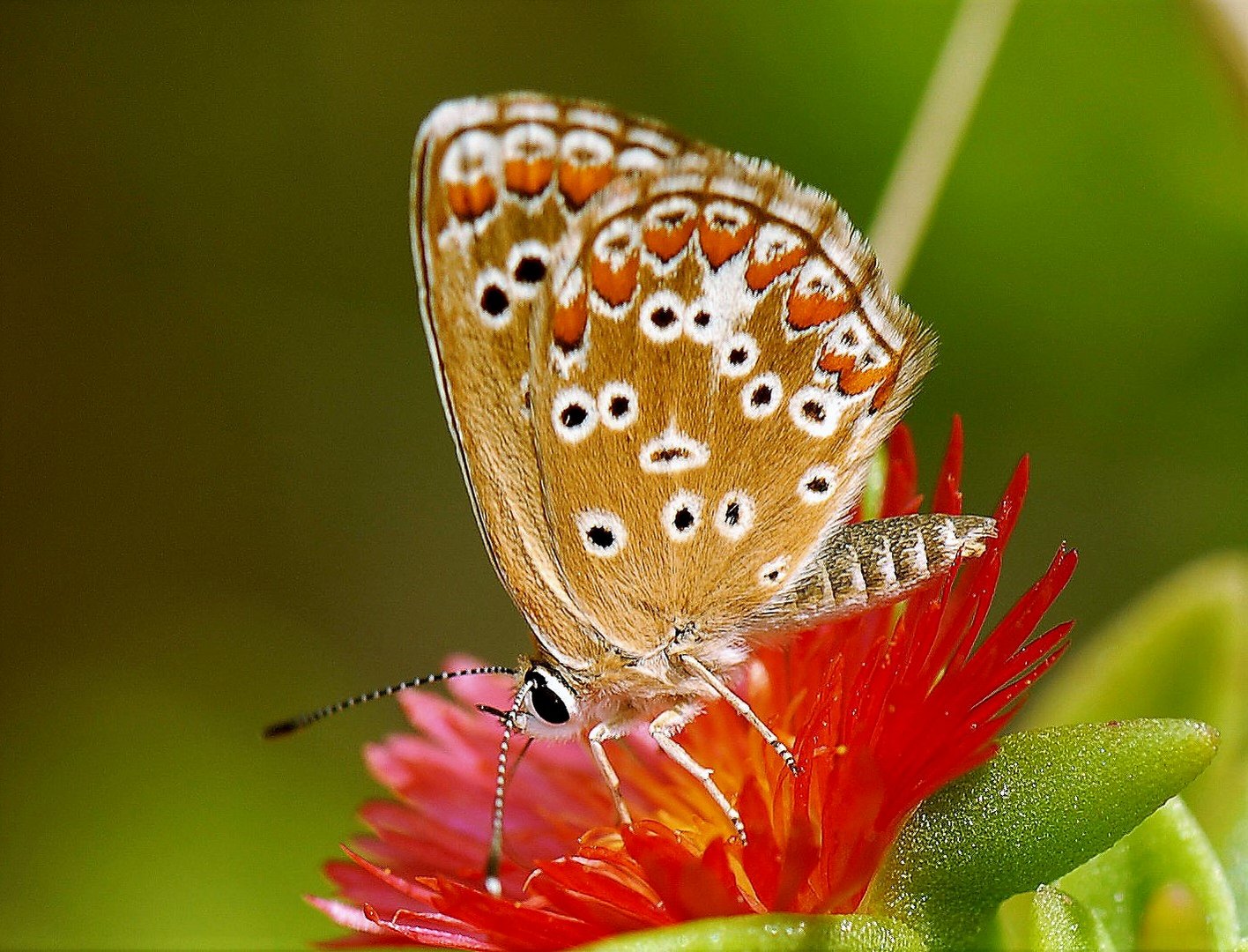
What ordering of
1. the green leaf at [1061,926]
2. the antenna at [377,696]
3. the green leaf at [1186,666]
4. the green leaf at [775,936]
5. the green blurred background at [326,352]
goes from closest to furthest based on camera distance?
the green leaf at [775,936] < the green leaf at [1061,926] < the antenna at [377,696] < the green leaf at [1186,666] < the green blurred background at [326,352]

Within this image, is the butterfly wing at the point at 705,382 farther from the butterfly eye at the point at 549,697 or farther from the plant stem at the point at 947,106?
the plant stem at the point at 947,106

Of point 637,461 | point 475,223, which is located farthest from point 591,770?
point 475,223

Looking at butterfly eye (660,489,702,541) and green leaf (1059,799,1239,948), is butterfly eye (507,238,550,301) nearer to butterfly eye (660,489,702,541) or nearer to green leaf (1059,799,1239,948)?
butterfly eye (660,489,702,541)

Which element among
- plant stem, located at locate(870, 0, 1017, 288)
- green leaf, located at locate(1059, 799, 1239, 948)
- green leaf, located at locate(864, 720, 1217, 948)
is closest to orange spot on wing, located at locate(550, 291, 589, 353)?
green leaf, located at locate(864, 720, 1217, 948)

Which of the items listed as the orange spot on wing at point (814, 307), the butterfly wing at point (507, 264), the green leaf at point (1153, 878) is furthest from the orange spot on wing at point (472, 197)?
the green leaf at point (1153, 878)

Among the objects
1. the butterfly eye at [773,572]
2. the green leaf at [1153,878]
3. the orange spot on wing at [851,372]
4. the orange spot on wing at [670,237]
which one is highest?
the orange spot on wing at [670,237]

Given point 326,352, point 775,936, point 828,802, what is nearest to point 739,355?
point 828,802

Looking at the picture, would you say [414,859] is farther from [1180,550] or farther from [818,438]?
[1180,550]

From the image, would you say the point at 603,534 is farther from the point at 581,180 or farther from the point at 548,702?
the point at 581,180
